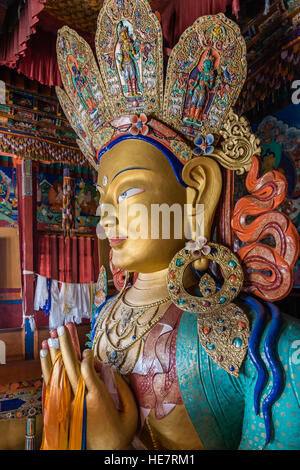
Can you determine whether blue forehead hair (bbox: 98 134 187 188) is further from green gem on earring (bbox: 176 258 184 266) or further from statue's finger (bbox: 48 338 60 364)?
statue's finger (bbox: 48 338 60 364)

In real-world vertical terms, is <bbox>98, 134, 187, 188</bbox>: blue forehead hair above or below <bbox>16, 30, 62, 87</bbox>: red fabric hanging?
below

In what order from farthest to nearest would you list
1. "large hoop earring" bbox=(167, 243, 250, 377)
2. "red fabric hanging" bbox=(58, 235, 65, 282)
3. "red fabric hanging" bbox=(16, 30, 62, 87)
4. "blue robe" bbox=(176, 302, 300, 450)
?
1. "red fabric hanging" bbox=(58, 235, 65, 282)
2. "red fabric hanging" bbox=(16, 30, 62, 87)
3. "large hoop earring" bbox=(167, 243, 250, 377)
4. "blue robe" bbox=(176, 302, 300, 450)

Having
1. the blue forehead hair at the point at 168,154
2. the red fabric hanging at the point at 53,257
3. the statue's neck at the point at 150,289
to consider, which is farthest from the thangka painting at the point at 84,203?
the blue forehead hair at the point at 168,154

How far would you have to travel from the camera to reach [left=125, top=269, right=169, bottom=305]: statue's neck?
1.49 metres

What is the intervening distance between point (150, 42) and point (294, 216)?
0.95 metres

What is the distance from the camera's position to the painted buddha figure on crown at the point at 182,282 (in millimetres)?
1124

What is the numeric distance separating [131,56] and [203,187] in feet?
2.03

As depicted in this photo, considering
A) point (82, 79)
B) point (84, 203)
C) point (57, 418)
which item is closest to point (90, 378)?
point (57, 418)

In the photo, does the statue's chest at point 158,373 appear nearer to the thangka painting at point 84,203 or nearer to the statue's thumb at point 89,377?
the statue's thumb at point 89,377

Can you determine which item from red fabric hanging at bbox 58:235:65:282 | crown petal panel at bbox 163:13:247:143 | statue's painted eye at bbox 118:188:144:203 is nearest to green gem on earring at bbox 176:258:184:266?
statue's painted eye at bbox 118:188:144:203

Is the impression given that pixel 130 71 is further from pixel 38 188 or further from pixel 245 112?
pixel 38 188

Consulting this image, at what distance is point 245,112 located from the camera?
1.79 m

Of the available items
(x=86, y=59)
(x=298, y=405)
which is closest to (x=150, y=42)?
(x=86, y=59)

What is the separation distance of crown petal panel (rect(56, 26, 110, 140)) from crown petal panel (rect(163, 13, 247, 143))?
32 centimetres
